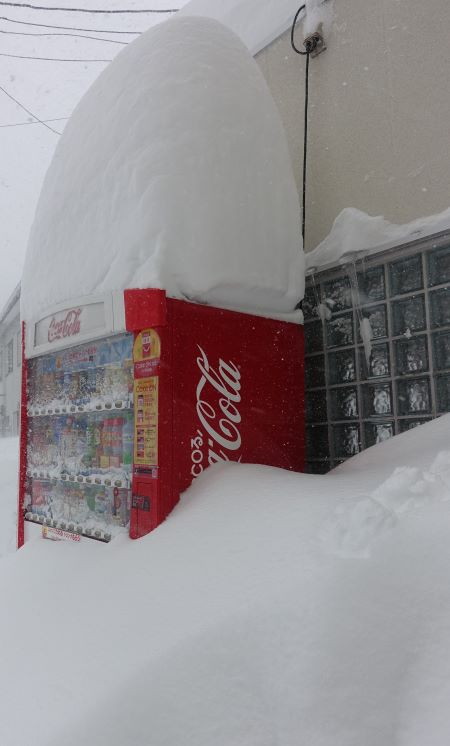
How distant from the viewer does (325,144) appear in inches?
150

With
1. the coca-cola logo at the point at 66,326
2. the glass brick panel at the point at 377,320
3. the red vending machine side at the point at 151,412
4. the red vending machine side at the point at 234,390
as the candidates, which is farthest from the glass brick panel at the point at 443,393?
the coca-cola logo at the point at 66,326

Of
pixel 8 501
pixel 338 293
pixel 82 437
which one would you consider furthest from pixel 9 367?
pixel 338 293

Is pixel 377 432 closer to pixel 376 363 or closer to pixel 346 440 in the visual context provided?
pixel 346 440

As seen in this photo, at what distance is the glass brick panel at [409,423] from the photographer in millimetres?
3078

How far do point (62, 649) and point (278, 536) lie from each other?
2.76 feet

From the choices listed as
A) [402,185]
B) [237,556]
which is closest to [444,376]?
[402,185]

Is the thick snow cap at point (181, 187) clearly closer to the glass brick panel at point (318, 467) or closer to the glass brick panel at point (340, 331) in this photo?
the glass brick panel at point (340, 331)

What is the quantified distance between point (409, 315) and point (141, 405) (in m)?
1.51

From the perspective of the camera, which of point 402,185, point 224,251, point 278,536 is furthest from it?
point 402,185

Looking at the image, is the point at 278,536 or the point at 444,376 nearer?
the point at 278,536

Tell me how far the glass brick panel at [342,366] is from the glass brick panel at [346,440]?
28 cm

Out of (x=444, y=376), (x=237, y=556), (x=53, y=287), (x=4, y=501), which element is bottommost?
(x=4, y=501)

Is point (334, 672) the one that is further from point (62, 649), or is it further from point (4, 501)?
point (4, 501)

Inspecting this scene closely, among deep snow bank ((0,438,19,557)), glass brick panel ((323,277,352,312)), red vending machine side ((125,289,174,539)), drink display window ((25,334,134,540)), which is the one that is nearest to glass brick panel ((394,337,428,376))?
glass brick panel ((323,277,352,312))
